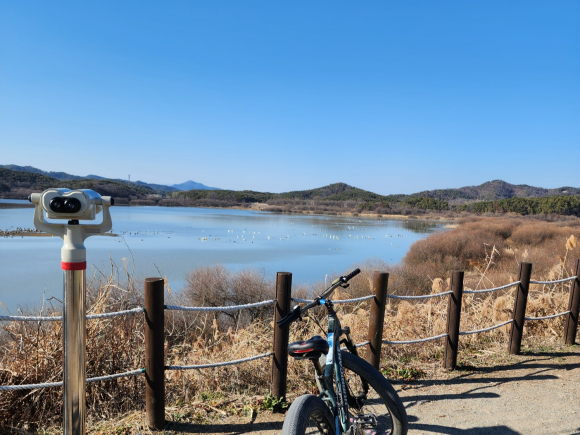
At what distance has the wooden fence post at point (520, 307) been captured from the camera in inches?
205

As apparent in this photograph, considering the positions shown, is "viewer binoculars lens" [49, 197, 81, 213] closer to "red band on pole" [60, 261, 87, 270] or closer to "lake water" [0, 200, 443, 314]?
"red band on pole" [60, 261, 87, 270]

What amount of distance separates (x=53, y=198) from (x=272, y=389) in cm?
261

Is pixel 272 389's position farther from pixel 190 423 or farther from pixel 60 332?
pixel 60 332

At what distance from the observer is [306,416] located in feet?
6.88

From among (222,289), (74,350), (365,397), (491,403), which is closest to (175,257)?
(222,289)

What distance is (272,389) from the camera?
376cm

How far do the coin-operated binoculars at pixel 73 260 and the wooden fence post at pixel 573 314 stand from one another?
20.0 feet

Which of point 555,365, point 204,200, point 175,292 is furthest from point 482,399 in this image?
point 204,200

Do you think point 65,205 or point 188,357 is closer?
point 65,205

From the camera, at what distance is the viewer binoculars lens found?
1.95 meters

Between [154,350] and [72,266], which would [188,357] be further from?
[72,266]

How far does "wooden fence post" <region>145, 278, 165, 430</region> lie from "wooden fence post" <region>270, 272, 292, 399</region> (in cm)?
98

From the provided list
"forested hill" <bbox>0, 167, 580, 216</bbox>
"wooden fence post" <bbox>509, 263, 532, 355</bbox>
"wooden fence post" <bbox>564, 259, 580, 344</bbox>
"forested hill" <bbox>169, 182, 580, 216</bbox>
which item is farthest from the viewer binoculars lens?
"forested hill" <bbox>169, 182, 580, 216</bbox>

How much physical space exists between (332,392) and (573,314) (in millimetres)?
5014
